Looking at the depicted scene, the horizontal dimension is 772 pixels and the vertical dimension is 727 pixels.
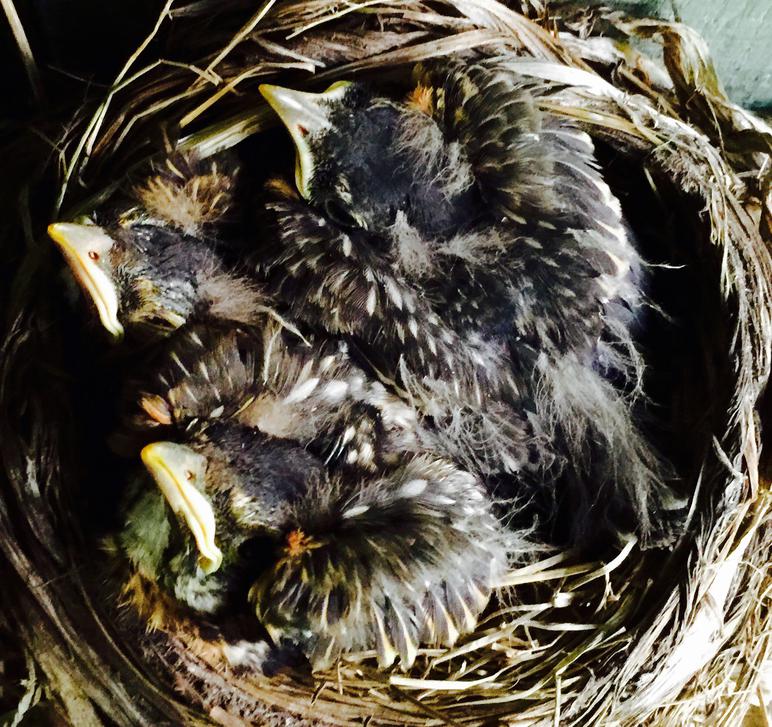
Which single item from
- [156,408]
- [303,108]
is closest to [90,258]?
[156,408]

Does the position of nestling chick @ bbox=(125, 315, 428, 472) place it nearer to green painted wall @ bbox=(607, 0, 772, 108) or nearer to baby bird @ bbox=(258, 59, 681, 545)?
baby bird @ bbox=(258, 59, 681, 545)

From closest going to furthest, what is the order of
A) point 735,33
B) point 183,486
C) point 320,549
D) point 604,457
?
1. point 183,486
2. point 320,549
3. point 604,457
4. point 735,33

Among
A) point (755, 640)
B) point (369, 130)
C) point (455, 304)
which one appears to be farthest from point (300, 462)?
point (755, 640)

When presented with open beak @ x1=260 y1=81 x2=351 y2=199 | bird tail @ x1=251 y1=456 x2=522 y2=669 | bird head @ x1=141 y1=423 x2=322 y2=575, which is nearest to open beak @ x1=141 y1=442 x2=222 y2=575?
bird head @ x1=141 y1=423 x2=322 y2=575

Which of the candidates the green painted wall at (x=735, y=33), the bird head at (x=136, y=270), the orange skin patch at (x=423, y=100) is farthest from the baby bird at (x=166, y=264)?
the green painted wall at (x=735, y=33)

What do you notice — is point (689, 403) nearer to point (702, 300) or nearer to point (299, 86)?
point (702, 300)

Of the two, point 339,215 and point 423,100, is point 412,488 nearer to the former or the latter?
point 339,215

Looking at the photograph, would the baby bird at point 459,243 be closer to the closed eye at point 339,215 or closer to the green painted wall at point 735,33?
the closed eye at point 339,215
